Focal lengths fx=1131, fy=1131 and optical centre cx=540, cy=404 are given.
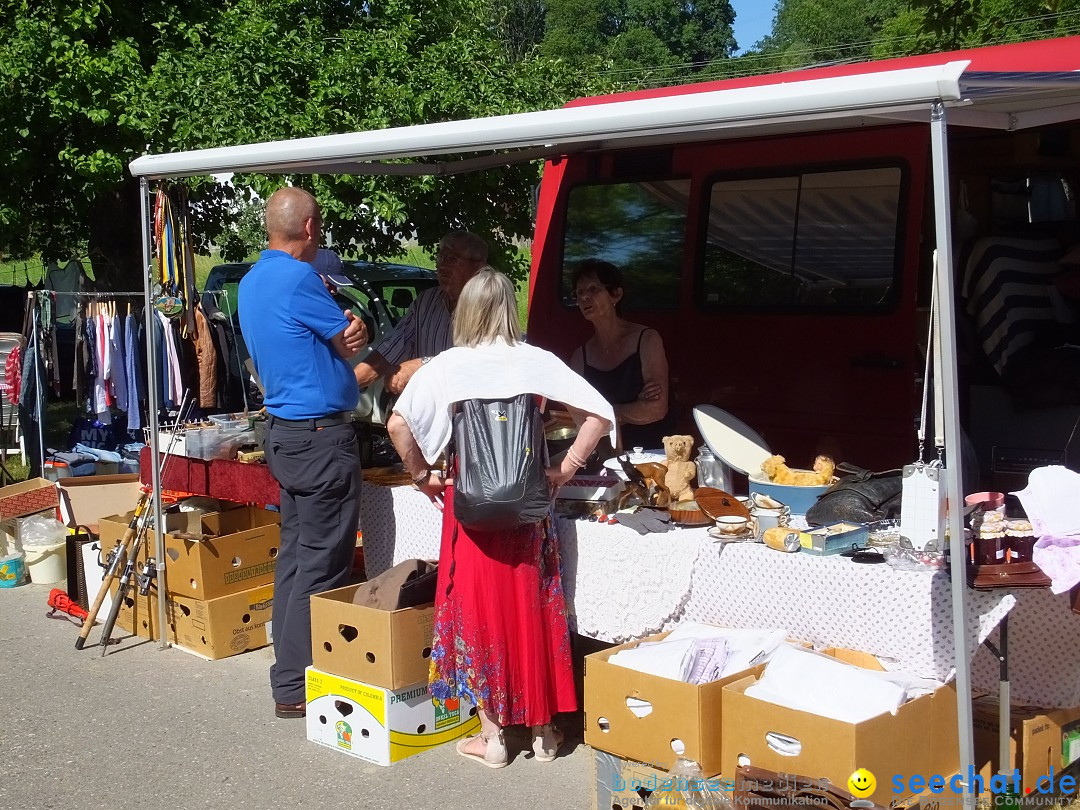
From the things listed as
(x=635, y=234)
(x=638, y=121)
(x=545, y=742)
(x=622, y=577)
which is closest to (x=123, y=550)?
(x=545, y=742)

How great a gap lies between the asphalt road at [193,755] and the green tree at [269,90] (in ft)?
12.0

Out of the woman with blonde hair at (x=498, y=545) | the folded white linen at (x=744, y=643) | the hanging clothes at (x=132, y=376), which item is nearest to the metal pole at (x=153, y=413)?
the woman with blonde hair at (x=498, y=545)

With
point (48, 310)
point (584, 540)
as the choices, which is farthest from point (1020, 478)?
point (48, 310)

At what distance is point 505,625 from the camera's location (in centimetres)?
368

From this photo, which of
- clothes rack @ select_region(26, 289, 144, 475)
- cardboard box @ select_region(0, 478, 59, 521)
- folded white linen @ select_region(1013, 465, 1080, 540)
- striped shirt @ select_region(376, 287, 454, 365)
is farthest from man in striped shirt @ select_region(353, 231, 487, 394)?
clothes rack @ select_region(26, 289, 144, 475)

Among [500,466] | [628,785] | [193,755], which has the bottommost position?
[193,755]

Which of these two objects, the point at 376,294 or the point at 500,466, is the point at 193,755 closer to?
the point at 500,466

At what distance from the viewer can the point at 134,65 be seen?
8.91m

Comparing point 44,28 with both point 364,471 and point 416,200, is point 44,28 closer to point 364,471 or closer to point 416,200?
point 416,200

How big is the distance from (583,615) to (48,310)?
5.44m

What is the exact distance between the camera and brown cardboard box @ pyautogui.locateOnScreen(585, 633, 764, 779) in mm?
3143

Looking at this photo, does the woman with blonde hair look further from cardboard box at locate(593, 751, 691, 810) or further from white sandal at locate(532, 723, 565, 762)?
cardboard box at locate(593, 751, 691, 810)

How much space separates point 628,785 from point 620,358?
1922mm

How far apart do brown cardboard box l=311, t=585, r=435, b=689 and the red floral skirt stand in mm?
181
